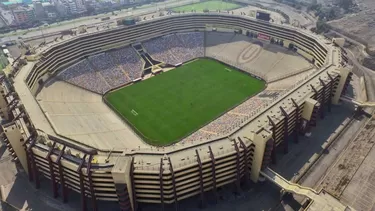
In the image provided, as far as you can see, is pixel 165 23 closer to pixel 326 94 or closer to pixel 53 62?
pixel 53 62

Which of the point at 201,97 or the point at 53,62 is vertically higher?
the point at 53,62

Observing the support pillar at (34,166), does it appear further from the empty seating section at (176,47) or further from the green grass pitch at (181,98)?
the empty seating section at (176,47)

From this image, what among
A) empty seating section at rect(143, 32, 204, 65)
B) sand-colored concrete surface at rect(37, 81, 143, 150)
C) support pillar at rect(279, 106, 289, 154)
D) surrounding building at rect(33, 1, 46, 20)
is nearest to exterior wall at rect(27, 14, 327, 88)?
empty seating section at rect(143, 32, 204, 65)

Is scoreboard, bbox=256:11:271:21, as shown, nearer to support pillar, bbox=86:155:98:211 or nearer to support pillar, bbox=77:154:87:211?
support pillar, bbox=86:155:98:211

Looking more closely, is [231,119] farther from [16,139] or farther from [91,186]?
[16,139]

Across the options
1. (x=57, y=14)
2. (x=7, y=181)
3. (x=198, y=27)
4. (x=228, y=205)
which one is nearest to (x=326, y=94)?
(x=228, y=205)
